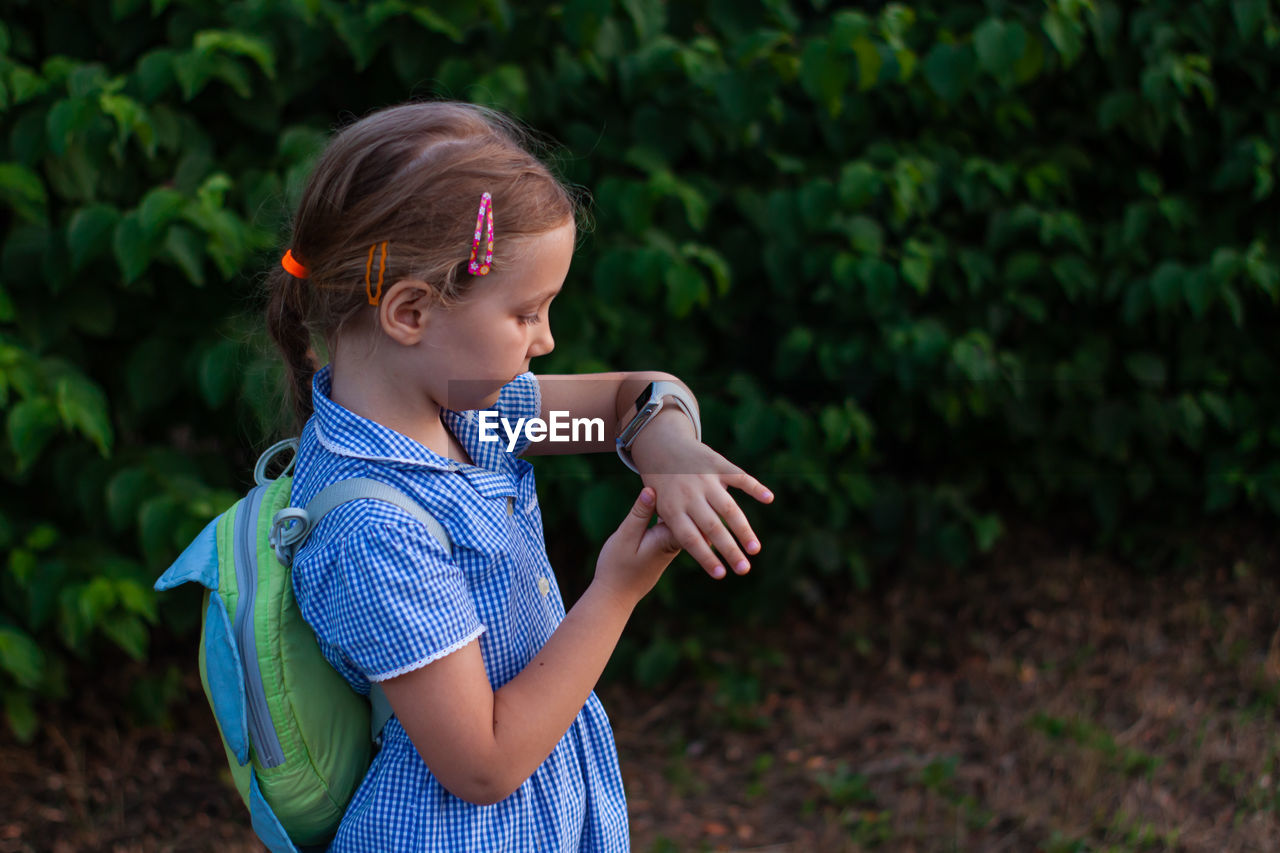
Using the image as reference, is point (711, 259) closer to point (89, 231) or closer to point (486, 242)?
point (89, 231)

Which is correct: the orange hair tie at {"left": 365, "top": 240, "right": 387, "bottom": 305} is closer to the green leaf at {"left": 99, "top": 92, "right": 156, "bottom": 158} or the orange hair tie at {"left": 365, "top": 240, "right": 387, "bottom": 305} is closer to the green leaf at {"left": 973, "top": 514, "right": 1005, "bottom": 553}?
the green leaf at {"left": 99, "top": 92, "right": 156, "bottom": 158}

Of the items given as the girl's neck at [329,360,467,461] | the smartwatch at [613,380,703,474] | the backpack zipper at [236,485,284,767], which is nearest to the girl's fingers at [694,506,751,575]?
the smartwatch at [613,380,703,474]

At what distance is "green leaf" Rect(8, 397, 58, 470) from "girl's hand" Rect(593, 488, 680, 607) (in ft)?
4.80

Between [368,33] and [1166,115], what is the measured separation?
2.11 m

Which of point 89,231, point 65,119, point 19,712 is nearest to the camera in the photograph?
point 65,119

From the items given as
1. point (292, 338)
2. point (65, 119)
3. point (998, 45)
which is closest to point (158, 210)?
point (65, 119)

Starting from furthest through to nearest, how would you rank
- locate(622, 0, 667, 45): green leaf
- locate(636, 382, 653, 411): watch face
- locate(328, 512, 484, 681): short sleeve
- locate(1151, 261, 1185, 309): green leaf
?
1. locate(1151, 261, 1185, 309): green leaf
2. locate(622, 0, 667, 45): green leaf
3. locate(636, 382, 653, 411): watch face
4. locate(328, 512, 484, 681): short sleeve

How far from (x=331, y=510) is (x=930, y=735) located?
91.3 inches

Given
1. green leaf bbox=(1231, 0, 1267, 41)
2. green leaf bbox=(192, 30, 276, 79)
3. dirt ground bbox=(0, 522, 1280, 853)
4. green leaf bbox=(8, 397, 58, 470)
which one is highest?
green leaf bbox=(1231, 0, 1267, 41)

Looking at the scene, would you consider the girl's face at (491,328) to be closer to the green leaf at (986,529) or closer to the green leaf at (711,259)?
the green leaf at (711,259)

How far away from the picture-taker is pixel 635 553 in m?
1.15

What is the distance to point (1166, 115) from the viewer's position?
10.0 ft

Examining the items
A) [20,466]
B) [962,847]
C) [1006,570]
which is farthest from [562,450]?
[1006,570]

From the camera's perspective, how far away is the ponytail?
135cm
